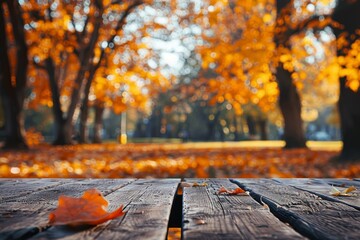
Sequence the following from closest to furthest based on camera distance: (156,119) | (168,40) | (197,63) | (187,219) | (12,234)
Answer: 1. (12,234)
2. (187,219)
3. (168,40)
4. (197,63)
5. (156,119)

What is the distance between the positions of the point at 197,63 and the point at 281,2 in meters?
23.3

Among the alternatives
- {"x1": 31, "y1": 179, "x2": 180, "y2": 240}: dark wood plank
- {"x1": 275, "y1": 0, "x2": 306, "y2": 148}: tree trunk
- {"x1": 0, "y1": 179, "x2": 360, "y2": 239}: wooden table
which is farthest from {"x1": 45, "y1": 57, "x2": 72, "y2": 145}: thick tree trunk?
{"x1": 31, "y1": 179, "x2": 180, "y2": 240}: dark wood plank

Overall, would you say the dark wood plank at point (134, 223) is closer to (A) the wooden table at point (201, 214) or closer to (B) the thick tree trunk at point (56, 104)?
(A) the wooden table at point (201, 214)

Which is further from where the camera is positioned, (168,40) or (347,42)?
(168,40)

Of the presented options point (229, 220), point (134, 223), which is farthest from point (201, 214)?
point (134, 223)

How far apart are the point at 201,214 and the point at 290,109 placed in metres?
16.5

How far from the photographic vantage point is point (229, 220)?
1494mm

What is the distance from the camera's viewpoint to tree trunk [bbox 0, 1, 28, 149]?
13.0 metres

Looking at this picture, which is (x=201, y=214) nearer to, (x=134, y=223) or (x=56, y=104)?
(x=134, y=223)

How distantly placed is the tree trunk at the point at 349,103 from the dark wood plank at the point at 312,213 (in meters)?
8.16

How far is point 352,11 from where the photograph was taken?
991cm

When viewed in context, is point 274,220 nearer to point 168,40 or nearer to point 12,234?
point 12,234

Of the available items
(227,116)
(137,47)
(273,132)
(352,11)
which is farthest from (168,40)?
(273,132)

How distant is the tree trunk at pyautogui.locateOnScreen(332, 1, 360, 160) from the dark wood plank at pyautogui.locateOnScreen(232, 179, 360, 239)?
8161 mm
